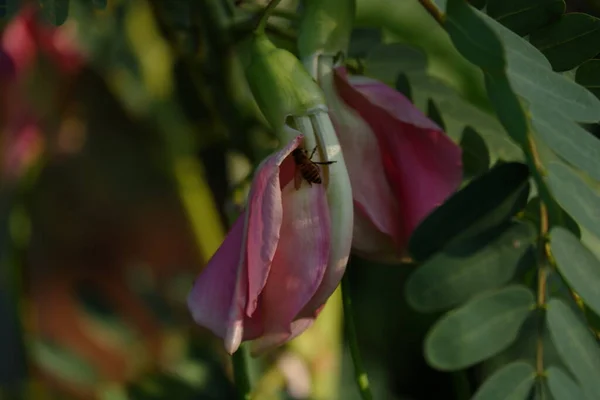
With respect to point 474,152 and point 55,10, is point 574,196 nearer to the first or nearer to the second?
point 474,152

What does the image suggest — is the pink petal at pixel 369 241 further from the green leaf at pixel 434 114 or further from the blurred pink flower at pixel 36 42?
the blurred pink flower at pixel 36 42

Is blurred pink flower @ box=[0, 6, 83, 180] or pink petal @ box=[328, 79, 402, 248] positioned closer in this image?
pink petal @ box=[328, 79, 402, 248]

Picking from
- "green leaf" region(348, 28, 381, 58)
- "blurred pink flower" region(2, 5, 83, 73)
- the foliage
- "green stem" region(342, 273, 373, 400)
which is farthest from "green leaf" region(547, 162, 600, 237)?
"blurred pink flower" region(2, 5, 83, 73)

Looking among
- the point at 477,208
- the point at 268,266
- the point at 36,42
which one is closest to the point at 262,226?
the point at 268,266

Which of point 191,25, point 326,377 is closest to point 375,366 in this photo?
point 326,377

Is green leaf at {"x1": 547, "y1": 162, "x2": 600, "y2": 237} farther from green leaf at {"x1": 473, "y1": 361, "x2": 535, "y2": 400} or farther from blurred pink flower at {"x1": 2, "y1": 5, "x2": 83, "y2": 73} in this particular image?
blurred pink flower at {"x1": 2, "y1": 5, "x2": 83, "y2": 73}

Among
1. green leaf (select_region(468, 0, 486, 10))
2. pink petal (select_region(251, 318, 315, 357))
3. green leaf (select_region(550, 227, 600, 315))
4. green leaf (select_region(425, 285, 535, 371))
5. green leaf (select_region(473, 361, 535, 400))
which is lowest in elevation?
green leaf (select_region(473, 361, 535, 400))
